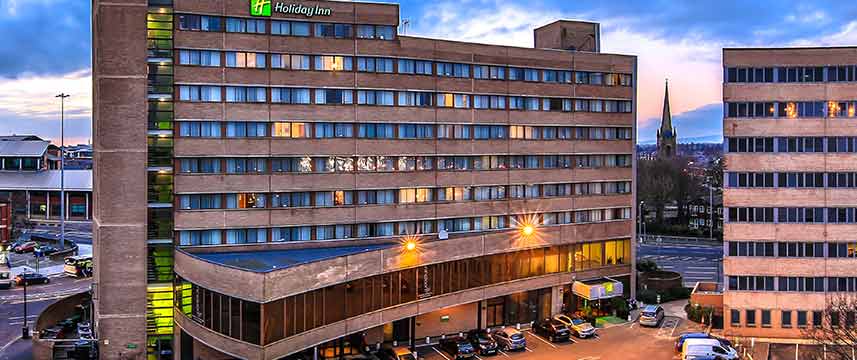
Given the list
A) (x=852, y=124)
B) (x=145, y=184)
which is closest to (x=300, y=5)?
(x=145, y=184)

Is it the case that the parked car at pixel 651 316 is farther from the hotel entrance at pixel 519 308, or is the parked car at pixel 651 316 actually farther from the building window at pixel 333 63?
the building window at pixel 333 63

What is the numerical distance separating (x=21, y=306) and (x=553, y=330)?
55541 mm

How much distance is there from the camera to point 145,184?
56.8 meters

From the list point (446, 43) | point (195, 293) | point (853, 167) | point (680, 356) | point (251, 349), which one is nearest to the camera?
point (251, 349)

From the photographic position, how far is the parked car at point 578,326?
203 ft

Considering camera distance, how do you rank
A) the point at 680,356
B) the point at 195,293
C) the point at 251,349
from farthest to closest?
the point at 680,356 < the point at 195,293 < the point at 251,349

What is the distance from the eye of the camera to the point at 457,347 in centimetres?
5650

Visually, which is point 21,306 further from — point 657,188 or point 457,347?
point 657,188

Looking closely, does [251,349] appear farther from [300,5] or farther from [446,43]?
[446,43]

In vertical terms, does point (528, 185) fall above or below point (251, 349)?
above

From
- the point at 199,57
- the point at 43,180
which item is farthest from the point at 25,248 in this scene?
the point at 199,57

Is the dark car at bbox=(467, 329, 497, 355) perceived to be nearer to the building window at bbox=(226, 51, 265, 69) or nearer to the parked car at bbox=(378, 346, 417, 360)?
the parked car at bbox=(378, 346, 417, 360)

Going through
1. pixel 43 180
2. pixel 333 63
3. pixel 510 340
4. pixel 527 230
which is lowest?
pixel 510 340

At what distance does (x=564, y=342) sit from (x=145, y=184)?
35.6 metres
